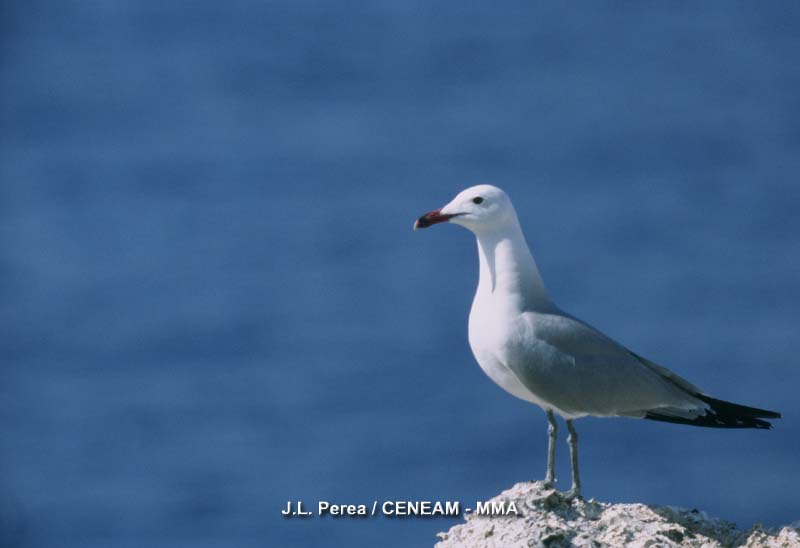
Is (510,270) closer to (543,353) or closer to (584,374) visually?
(543,353)

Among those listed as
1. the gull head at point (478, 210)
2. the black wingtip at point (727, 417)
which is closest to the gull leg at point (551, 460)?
the black wingtip at point (727, 417)

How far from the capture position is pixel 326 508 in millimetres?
8094

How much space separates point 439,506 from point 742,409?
2.43m

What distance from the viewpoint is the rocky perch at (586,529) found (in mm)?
7574

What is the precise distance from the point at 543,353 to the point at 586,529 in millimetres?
1352

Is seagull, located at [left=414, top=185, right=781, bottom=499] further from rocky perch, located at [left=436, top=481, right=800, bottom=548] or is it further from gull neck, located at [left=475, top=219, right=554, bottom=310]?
rocky perch, located at [left=436, top=481, right=800, bottom=548]

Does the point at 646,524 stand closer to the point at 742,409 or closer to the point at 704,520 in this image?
the point at 704,520

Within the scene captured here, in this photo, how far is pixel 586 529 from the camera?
781 centimetres

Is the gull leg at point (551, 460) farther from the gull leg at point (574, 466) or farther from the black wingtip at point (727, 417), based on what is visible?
the black wingtip at point (727, 417)

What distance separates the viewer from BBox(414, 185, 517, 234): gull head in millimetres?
8898

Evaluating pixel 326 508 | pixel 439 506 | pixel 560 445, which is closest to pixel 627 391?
pixel 439 506

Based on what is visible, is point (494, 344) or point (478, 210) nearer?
point (494, 344)

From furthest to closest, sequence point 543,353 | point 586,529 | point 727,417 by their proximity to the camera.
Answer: point 727,417, point 543,353, point 586,529

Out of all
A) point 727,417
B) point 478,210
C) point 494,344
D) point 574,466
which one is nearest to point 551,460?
point 574,466
